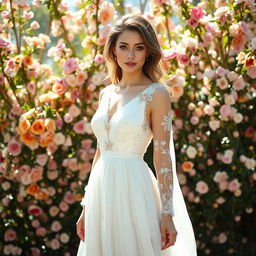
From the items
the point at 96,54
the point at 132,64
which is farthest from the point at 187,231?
the point at 96,54

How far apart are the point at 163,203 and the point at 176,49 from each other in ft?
6.03

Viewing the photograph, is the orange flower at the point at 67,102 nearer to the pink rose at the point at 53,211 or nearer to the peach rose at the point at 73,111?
the peach rose at the point at 73,111

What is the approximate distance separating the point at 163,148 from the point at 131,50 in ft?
1.58

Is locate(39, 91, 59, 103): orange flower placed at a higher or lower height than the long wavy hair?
lower

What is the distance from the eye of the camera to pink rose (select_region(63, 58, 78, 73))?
369 cm

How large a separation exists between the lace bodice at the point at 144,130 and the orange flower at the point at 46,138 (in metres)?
1.22

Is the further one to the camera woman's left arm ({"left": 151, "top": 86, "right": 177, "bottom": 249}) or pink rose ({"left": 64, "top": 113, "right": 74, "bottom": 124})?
pink rose ({"left": 64, "top": 113, "right": 74, "bottom": 124})

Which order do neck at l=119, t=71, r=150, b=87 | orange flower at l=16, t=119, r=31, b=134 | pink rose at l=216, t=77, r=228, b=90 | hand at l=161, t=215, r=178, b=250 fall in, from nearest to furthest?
hand at l=161, t=215, r=178, b=250 → neck at l=119, t=71, r=150, b=87 → orange flower at l=16, t=119, r=31, b=134 → pink rose at l=216, t=77, r=228, b=90

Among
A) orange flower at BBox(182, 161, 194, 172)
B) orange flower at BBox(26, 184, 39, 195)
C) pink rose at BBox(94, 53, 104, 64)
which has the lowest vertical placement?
orange flower at BBox(26, 184, 39, 195)

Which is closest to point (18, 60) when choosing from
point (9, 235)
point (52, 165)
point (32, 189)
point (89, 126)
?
point (89, 126)

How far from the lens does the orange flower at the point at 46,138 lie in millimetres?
3564

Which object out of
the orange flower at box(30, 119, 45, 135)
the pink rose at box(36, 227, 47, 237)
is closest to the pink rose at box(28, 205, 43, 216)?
the pink rose at box(36, 227, 47, 237)

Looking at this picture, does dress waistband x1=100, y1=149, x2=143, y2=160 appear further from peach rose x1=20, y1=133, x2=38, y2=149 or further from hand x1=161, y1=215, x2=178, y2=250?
peach rose x1=20, y1=133, x2=38, y2=149

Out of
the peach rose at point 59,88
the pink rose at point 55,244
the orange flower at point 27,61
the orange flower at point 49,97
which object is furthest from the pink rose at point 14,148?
the pink rose at point 55,244
